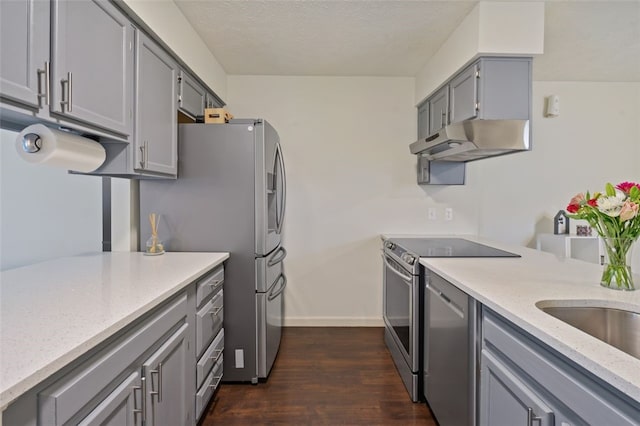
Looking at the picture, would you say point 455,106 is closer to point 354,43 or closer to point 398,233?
point 354,43

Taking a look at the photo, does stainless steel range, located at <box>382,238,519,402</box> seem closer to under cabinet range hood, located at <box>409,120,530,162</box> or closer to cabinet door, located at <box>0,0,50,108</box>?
under cabinet range hood, located at <box>409,120,530,162</box>

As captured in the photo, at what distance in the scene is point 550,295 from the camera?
1147 millimetres

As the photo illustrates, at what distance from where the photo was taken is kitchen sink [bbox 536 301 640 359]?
105cm

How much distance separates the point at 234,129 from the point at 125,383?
1.52 m

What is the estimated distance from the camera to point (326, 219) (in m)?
3.09

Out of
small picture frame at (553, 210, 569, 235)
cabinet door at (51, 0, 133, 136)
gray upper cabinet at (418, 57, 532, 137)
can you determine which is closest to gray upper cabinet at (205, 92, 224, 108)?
cabinet door at (51, 0, 133, 136)

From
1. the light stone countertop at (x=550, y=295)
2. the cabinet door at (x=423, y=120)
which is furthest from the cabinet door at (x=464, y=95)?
the light stone countertop at (x=550, y=295)

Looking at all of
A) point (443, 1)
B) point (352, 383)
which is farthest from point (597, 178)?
point (352, 383)

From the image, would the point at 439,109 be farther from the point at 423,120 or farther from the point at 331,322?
the point at 331,322

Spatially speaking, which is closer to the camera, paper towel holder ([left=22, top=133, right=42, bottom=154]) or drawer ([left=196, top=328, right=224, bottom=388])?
paper towel holder ([left=22, top=133, right=42, bottom=154])

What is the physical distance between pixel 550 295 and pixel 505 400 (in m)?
0.41

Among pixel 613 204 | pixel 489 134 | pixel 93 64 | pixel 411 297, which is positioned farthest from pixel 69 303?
pixel 489 134

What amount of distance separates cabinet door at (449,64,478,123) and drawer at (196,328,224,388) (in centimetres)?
219

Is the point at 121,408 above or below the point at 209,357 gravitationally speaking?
above
